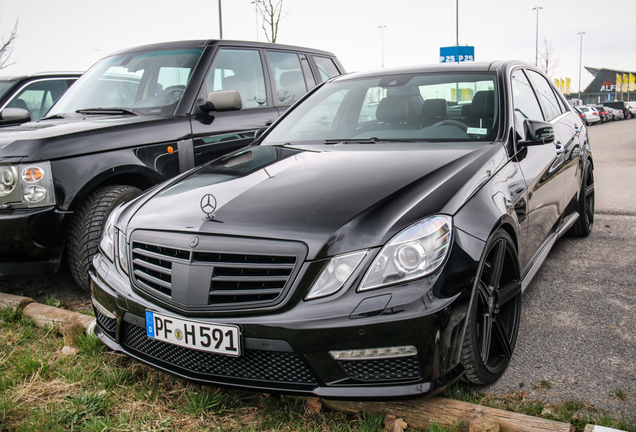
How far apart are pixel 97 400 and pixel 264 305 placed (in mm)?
1024

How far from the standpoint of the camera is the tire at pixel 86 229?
362 centimetres

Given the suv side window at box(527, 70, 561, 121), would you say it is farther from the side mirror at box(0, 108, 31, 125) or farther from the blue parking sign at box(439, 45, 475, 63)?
the blue parking sign at box(439, 45, 475, 63)

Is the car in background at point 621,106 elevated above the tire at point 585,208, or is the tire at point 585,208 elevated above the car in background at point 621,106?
the tire at point 585,208

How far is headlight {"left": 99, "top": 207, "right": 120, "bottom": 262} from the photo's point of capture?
259cm

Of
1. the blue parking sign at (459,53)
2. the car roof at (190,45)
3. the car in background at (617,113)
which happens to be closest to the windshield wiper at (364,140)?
the car roof at (190,45)

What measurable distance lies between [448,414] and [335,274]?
72cm

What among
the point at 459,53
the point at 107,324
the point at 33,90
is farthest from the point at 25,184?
the point at 459,53

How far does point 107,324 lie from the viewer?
101 inches

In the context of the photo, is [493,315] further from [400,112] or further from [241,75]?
[241,75]

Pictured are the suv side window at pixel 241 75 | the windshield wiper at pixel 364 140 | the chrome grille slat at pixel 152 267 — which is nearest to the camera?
the chrome grille slat at pixel 152 267

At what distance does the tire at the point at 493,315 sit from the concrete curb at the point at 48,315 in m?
1.91

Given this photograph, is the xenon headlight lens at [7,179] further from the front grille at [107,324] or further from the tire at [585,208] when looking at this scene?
the tire at [585,208]

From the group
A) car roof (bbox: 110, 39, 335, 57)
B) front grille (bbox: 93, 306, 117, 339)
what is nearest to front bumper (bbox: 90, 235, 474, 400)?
front grille (bbox: 93, 306, 117, 339)

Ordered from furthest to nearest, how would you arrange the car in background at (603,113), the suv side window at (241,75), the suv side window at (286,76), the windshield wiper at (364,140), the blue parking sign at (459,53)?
the car in background at (603,113), the blue parking sign at (459,53), the suv side window at (286,76), the suv side window at (241,75), the windshield wiper at (364,140)
